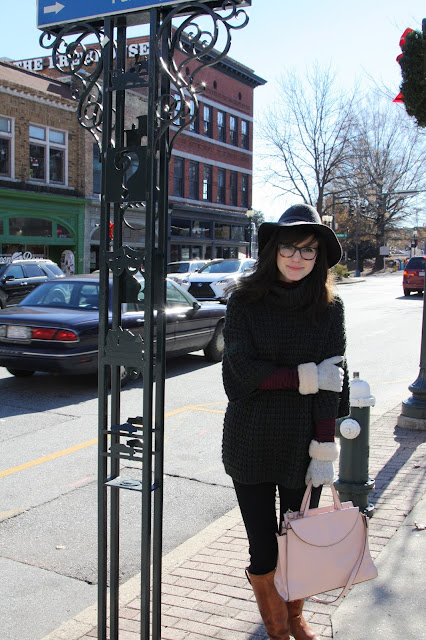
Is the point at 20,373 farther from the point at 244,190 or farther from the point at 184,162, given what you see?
the point at 244,190

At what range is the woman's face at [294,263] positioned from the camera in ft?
8.93

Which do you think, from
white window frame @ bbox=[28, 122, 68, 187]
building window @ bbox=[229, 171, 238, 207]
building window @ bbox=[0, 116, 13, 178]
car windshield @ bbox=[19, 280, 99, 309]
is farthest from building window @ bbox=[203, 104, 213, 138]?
car windshield @ bbox=[19, 280, 99, 309]

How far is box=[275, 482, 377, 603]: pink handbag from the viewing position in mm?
2543

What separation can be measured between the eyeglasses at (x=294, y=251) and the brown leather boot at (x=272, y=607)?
1.29 metres

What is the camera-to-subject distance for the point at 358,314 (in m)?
20.1

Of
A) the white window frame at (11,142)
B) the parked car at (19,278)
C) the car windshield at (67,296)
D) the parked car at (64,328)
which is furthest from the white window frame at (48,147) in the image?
the parked car at (64,328)

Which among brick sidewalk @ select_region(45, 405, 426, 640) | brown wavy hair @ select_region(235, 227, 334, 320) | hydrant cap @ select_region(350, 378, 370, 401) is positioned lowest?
brick sidewalk @ select_region(45, 405, 426, 640)

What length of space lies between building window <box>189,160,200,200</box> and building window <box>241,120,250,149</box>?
5725 millimetres

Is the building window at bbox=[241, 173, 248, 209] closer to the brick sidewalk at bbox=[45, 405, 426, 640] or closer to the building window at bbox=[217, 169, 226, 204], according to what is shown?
the building window at bbox=[217, 169, 226, 204]

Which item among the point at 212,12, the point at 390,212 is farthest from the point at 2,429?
the point at 390,212

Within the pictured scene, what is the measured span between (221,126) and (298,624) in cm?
3918

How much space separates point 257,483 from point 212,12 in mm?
1828

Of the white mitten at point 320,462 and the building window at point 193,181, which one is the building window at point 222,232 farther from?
the white mitten at point 320,462

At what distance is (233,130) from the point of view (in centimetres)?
4106
